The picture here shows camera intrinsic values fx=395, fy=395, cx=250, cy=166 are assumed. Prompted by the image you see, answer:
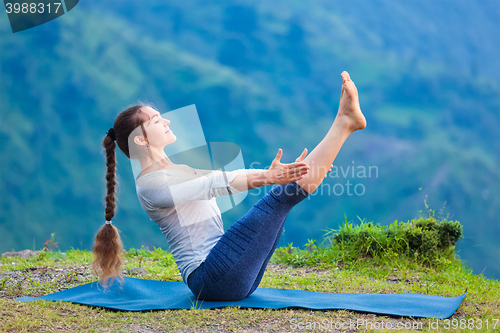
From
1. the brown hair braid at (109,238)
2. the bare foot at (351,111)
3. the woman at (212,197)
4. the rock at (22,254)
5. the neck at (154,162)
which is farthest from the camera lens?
the rock at (22,254)

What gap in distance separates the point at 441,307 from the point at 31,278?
3.24 meters

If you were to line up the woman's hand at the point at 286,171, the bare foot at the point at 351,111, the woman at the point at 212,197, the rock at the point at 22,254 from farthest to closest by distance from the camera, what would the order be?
1. the rock at the point at 22,254
2. the bare foot at the point at 351,111
3. the woman at the point at 212,197
4. the woman's hand at the point at 286,171

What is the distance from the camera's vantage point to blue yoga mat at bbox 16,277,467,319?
2.46 metres

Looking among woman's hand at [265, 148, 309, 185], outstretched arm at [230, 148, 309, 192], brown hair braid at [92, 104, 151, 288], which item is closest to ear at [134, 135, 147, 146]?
brown hair braid at [92, 104, 151, 288]

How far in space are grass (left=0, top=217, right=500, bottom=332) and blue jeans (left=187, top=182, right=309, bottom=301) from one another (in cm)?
20

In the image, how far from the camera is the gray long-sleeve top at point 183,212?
223cm

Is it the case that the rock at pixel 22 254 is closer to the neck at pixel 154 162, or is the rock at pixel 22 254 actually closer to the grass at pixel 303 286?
the grass at pixel 303 286

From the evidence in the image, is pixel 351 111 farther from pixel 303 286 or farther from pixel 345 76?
pixel 303 286

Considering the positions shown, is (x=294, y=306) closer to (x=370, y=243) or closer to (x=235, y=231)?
(x=235, y=231)

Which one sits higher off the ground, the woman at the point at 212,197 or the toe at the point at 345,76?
the toe at the point at 345,76

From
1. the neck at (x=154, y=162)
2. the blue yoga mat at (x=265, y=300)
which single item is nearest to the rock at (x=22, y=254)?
the blue yoga mat at (x=265, y=300)

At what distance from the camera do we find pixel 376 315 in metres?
2.39

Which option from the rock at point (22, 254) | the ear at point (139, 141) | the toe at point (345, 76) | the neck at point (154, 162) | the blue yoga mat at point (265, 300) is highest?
the toe at point (345, 76)

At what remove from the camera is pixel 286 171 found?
2010 mm
